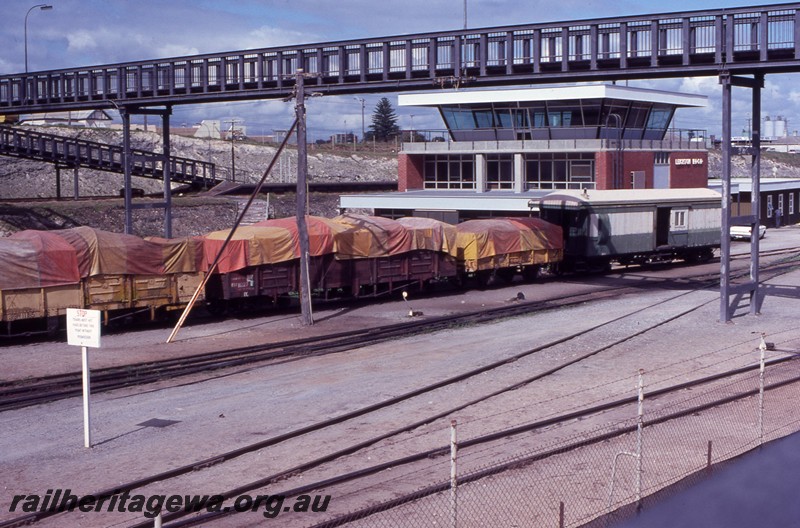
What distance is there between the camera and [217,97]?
116 ft

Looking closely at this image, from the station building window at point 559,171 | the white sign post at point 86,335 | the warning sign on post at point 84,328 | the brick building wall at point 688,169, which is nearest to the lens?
A: the white sign post at point 86,335

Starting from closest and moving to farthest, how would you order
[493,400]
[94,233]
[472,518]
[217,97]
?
[472,518] → [493,400] → [94,233] → [217,97]

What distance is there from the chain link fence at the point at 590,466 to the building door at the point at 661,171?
144 ft

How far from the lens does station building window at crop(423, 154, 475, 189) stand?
200 ft

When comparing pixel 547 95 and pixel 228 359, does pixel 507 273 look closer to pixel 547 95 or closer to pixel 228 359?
pixel 228 359

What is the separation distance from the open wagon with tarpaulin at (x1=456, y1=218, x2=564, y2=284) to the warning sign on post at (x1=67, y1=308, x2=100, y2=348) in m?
21.4

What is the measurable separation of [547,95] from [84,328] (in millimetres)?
44729

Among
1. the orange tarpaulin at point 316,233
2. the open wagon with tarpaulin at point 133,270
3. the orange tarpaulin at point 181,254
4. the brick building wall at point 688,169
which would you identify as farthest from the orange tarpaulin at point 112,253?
the brick building wall at point 688,169

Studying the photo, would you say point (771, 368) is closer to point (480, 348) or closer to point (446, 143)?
point (480, 348)

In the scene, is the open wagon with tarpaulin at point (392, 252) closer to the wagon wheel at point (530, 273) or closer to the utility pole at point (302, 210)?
the utility pole at point (302, 210)

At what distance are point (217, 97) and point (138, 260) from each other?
11699 millimetres

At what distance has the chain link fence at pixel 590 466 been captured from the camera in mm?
10883

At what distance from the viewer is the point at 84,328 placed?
48.8ft

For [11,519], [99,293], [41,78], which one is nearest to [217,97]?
[41,78]
